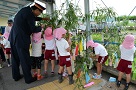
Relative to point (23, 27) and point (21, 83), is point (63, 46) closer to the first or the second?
point (23, 27)

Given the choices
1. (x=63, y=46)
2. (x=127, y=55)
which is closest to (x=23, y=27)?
(x=63, y=46)

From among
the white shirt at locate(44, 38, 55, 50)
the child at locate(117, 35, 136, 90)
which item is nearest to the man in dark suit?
the white shirt at locate(44, 38, 55, 50)

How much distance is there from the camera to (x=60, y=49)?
233 cm

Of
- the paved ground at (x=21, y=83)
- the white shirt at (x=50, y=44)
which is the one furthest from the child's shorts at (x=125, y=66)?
the white shirt at (x=50, y=44)

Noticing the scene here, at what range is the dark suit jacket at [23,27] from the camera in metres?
2.34

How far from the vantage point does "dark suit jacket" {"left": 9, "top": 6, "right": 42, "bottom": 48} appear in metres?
2.34

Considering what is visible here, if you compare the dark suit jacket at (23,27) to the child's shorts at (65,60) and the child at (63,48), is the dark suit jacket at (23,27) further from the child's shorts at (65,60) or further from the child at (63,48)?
the child's shorts at (65,60)

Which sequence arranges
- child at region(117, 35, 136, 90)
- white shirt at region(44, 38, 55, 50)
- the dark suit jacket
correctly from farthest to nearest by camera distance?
white shirt at region(44, 38, 55, 50), the dark suit jacket, child at region(117, 35, 136, 90)

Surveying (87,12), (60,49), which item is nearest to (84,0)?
(87,12)

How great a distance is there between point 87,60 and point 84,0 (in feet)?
3.23

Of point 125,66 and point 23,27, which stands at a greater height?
point 23,27

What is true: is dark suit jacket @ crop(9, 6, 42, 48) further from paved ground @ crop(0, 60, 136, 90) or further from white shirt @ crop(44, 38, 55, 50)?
paved ground @ crop(0, 60, 136, 90)

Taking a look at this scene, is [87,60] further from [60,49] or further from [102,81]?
[102,81]

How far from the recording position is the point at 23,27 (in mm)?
2377
